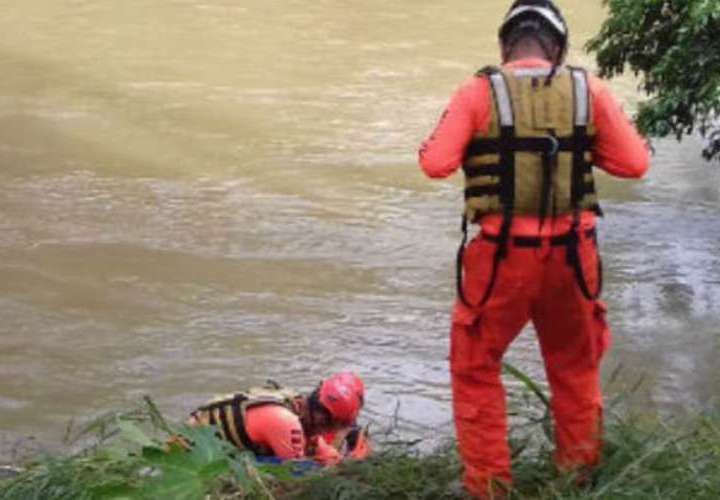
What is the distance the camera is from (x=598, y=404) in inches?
169

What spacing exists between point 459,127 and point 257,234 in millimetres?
6543

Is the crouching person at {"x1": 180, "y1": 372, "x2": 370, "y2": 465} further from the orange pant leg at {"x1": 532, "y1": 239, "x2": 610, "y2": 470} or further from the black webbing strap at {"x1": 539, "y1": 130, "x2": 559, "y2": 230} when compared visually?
the black webbing strap at {"x1": 539, "y1": 130, "x2": 559, "y2": 230}

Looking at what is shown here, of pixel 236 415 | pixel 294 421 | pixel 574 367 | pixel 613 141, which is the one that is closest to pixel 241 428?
pixel 236 415

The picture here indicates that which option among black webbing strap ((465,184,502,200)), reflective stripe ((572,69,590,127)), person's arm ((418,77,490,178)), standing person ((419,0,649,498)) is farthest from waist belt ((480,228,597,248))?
reflective stripe ((572,69,590,127))

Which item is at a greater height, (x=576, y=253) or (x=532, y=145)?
(x=532, y=145)

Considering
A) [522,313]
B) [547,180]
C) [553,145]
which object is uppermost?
[553,145]

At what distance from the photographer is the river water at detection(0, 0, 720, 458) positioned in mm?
8000

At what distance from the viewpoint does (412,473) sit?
432cm

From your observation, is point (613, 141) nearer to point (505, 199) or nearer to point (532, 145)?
point (532, 145)

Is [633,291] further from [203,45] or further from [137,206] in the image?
[203,45]

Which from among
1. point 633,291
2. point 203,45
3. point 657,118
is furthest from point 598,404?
point 203,45

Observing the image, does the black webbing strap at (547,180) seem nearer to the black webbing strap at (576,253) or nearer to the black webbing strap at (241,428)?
the black webbing strap at (576,253)

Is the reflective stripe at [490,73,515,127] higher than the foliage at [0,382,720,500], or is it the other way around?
the reflective stripe at [490,73,515,127]

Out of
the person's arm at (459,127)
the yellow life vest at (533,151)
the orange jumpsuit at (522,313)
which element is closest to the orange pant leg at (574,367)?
the orange jumpsuit at (522,313)
